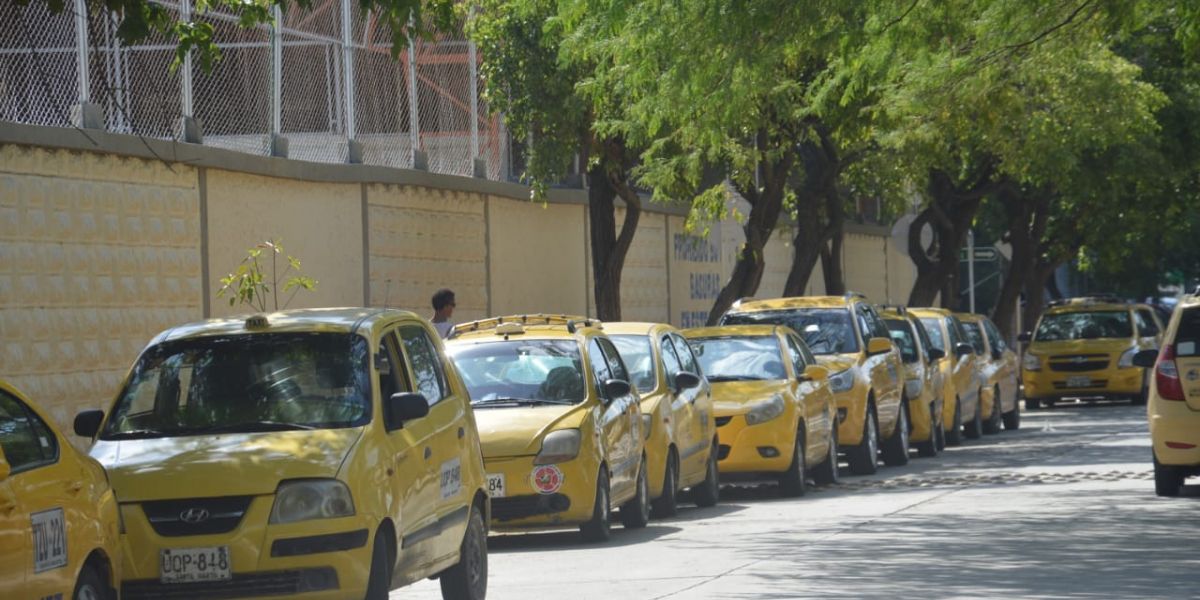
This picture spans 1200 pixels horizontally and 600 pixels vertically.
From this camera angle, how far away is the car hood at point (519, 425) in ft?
48.1

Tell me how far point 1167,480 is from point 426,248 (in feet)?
35.8

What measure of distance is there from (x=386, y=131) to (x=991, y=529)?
1169 cm

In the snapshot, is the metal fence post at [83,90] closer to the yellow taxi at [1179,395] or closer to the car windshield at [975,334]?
the yellow taxi at [1179,395]

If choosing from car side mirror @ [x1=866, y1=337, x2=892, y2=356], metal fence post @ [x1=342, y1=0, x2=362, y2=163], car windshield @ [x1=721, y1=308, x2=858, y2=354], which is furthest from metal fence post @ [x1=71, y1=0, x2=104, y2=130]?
car side mirror @ [x1=866, y1=337, x2=892, y2=356]

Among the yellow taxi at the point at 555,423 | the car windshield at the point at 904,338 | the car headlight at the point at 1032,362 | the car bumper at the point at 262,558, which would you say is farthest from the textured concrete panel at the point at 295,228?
the car headlight at the point at 1032,362

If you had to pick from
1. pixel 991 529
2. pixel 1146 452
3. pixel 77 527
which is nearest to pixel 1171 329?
pixel 991 529

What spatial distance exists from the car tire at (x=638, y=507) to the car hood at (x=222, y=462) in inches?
248

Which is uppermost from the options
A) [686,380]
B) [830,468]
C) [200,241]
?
[200,241]

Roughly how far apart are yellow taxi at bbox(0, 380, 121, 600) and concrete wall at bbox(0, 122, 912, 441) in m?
4.96

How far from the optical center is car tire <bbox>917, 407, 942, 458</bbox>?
2462 centimetres

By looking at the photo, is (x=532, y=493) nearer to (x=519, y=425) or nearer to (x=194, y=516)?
(x=519, y=425)

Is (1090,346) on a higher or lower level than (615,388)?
lower

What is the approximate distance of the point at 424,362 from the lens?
1149cm

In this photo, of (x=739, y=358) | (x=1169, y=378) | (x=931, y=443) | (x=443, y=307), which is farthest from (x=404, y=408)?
(x=931, y=443)
